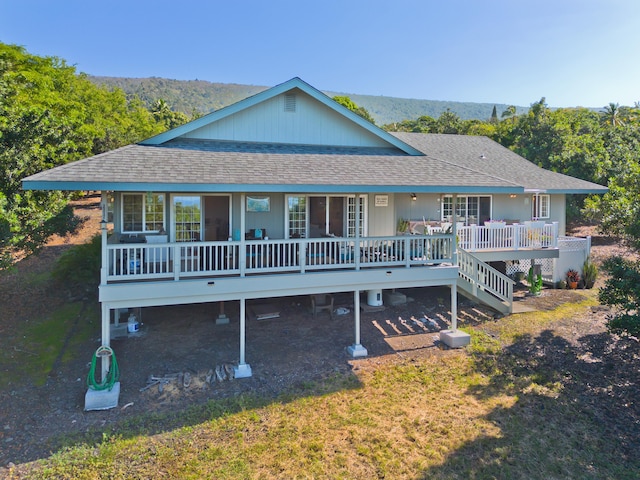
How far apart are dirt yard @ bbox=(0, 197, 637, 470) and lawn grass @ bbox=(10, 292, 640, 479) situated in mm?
587

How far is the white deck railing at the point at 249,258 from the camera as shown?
8.44 m

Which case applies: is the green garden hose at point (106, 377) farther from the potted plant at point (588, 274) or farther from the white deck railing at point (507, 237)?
the potted plant at point (588, 274)

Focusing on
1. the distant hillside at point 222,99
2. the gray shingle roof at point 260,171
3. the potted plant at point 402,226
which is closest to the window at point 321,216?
the gray shingle roof at point 260,171

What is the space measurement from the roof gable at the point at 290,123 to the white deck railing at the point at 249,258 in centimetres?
371

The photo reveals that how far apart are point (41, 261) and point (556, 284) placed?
2296 centimetres

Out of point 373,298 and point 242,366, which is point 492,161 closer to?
point 373,298

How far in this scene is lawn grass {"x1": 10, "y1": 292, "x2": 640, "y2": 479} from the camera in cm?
606

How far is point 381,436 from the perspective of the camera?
6.93m

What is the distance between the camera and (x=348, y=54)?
101 ft

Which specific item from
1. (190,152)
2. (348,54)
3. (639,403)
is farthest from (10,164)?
(348,54)

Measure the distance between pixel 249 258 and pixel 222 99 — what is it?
165074 millimetres

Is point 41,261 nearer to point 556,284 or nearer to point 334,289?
point 334,289

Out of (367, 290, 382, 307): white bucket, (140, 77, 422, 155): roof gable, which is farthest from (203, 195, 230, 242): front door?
(367, 290, 382, 307): white bucket

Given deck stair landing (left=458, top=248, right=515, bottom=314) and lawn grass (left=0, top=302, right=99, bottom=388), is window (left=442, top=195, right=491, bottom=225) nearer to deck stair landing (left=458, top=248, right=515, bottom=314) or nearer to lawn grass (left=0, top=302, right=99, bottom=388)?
deck stair landing (left=458, top=248, right=515, bottom=314)
